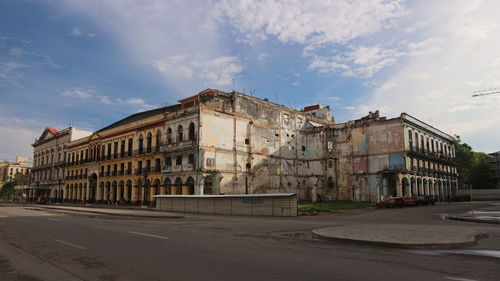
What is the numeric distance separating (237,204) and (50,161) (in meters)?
59.4

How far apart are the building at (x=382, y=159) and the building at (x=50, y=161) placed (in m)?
49.3

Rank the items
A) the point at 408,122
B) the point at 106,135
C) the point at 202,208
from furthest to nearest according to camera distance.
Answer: the point at 106,135
the point at 408,122
the point at 202,208

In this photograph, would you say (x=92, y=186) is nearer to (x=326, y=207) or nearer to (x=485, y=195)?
(x=326, y=207)

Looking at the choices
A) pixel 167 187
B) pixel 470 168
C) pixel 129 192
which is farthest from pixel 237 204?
pixel 470 168

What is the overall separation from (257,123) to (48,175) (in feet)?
166

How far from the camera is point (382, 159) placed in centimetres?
4453

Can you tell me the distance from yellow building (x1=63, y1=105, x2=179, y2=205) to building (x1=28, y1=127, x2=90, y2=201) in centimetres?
248

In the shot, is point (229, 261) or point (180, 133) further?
point (180, 133)

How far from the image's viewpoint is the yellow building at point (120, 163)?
46531 millimetres

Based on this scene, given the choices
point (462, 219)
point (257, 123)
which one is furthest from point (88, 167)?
point (462, 219)

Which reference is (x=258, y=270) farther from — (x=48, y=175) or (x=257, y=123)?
(x=48, y=175)

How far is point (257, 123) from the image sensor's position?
46312 millimetres

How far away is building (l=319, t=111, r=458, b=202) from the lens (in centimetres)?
4334

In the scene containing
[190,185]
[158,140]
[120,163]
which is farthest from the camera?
[120,163]
